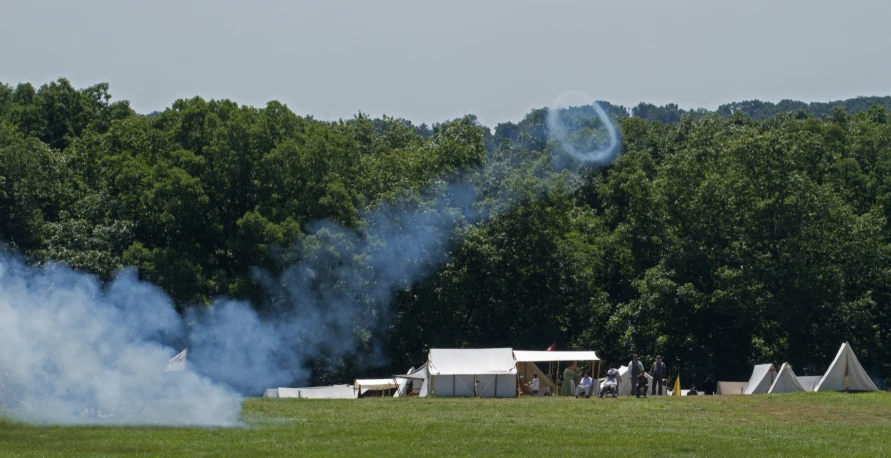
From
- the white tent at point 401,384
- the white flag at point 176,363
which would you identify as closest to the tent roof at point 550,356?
the white tent at point 401,384

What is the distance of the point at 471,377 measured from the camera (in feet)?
150

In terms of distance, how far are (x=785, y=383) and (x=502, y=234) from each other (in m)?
23.4

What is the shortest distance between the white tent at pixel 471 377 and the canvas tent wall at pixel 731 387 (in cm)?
1029

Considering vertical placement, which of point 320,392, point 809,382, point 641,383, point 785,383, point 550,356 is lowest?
point 320,392

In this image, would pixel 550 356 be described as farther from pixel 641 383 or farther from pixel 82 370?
pixel 82 370

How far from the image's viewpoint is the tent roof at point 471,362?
151 feet

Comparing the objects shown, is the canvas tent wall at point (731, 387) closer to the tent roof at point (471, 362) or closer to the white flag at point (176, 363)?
the tent roof at point (471, 362)

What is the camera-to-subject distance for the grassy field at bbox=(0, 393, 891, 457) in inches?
959

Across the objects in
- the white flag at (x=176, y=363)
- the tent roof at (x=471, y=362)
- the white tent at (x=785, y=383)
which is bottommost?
the white tent at (x=785, y=383)

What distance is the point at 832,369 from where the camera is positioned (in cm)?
4075

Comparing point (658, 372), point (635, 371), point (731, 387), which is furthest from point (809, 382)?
point (635, 371)

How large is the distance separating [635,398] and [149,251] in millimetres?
27459

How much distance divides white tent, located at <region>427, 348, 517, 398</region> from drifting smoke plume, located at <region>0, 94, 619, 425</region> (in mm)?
8753

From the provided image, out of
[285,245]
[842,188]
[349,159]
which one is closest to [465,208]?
[349,159]
